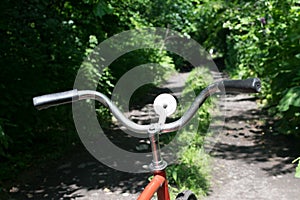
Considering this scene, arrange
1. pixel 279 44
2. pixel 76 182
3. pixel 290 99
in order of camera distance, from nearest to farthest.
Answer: pixel 290 99 → pixel 76 182 → pixel 279 44

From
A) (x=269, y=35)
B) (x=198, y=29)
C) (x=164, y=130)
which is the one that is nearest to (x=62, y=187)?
(x=164, y=130)

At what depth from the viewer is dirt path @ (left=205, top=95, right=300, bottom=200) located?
13.6 ft

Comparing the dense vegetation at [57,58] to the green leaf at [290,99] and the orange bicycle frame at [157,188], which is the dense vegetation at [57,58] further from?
the orange bicycle frame at [157,188]

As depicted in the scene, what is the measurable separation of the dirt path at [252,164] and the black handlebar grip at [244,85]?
2613mm

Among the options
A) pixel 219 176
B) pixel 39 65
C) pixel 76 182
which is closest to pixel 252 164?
pixel 219 176

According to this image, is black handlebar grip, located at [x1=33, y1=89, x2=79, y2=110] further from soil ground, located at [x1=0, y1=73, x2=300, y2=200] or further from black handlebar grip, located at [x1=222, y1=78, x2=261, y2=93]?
soil ground, located at [x1=0, y1=73, x2=300, y2=200]

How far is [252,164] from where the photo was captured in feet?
16.4

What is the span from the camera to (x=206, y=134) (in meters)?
6.02

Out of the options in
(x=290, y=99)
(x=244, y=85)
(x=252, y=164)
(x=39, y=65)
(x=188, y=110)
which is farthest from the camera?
(x=39, y=65)

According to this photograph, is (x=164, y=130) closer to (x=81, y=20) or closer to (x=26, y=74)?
(x=26, y=74)

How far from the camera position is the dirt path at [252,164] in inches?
163

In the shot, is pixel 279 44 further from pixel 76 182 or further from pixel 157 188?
pixel 157 188

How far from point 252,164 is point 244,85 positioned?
360 cm

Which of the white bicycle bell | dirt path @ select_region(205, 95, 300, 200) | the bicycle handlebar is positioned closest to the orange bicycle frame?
the bicycle handlebar
